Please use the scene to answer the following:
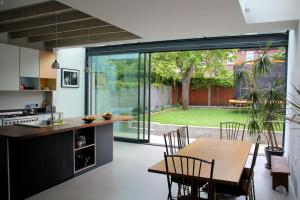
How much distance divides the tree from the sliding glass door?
4144mm

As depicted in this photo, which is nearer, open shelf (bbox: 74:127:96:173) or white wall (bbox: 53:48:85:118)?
open shelf (bbox: 74:127:96:173)

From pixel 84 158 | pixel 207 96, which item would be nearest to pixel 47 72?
pixel 84 158

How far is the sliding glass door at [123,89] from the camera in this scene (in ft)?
23.1

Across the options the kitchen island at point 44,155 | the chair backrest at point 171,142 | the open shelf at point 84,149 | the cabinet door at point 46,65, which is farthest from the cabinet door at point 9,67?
the chair backrest at point 171,142

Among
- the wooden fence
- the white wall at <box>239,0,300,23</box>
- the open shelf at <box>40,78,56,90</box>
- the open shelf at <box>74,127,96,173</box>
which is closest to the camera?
the white wall at <box>239,0,300,23</box>

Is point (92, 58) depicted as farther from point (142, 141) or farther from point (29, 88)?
point (142, 141)

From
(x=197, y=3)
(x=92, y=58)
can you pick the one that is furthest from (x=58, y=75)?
(x=197, y=3)

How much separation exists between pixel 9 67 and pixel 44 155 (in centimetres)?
265

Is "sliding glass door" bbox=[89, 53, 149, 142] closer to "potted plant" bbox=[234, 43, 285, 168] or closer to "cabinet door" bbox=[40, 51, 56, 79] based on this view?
"cabinet door" bbox=[40, 51, 56, 79]

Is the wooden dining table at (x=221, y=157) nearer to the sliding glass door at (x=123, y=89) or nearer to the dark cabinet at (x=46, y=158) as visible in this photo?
the dark cabinet at (x=46, y=158)

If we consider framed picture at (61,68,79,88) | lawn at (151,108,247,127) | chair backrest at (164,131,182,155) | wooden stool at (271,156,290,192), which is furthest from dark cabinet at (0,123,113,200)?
lawn at (151,108,247,127)

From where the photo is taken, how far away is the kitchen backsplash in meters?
5.66

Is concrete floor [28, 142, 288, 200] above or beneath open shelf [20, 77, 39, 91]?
beneath

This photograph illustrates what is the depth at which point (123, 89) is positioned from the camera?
7312mm
